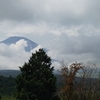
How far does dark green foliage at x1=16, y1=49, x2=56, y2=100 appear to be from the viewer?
70.0ft

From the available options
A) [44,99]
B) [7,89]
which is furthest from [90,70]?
[7,89]

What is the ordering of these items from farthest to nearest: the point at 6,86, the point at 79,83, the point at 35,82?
the point at 6,86 < the point at 79,83 < the point at 35,82

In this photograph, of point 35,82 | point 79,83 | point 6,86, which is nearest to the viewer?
point 35,82

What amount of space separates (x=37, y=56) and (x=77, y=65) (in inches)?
400

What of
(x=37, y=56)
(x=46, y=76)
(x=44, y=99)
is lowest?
(x=44, y=99)

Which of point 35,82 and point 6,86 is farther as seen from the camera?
point 6,86

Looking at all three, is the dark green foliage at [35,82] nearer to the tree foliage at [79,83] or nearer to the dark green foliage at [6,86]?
the tree foliage at [79,83]

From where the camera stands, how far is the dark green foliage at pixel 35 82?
70.0 feet

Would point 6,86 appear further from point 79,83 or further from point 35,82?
point 35,82

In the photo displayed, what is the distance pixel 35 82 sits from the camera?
2138 cm

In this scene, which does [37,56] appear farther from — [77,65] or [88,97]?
[88,97]

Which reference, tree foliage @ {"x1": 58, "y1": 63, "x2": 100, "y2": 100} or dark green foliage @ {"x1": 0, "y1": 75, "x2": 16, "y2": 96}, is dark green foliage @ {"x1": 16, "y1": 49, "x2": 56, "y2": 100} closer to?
tree foliage @ {"x1": 58, "y1": 63, "x2": 100, "y2": 100}

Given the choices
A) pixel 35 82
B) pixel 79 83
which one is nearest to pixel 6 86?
pixel 79 83

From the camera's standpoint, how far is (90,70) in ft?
126
